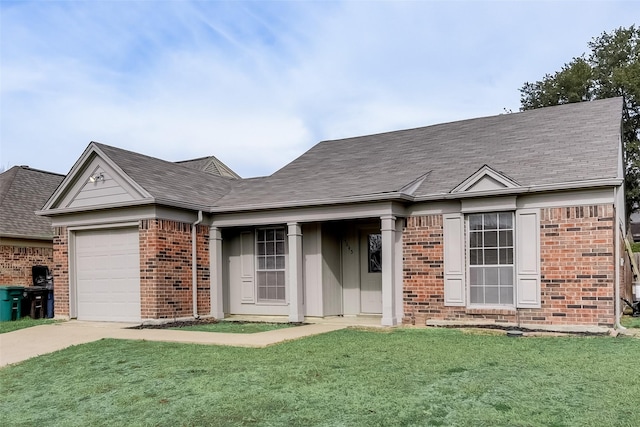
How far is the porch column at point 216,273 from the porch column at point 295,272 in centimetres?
204

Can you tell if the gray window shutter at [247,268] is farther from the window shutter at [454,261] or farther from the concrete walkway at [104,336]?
the window shutter at [454,261]

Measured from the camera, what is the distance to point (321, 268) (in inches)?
508

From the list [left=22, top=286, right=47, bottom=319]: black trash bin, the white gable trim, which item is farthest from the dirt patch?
the white gable trim

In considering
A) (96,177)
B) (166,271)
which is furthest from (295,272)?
(96,177)

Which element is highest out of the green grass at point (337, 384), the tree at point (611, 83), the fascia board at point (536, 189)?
the tree at point (611, 83)

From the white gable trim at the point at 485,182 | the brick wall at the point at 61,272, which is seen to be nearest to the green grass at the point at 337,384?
the white gable trim at the point at 485,182

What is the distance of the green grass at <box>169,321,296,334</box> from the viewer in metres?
10.9

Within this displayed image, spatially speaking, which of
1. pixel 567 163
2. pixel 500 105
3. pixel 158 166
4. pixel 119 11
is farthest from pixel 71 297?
pixel 500 105

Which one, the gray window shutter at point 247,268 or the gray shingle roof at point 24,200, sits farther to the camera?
the gray shingle roof at point 24,200

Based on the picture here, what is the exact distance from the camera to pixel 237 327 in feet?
37.8

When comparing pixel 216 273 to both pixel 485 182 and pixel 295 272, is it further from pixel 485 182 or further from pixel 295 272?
pixel 485 182

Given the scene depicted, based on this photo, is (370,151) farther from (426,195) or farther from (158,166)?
(158,166)

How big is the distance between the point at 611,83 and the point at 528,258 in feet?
86.8

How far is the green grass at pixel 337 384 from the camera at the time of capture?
4.87 metres
